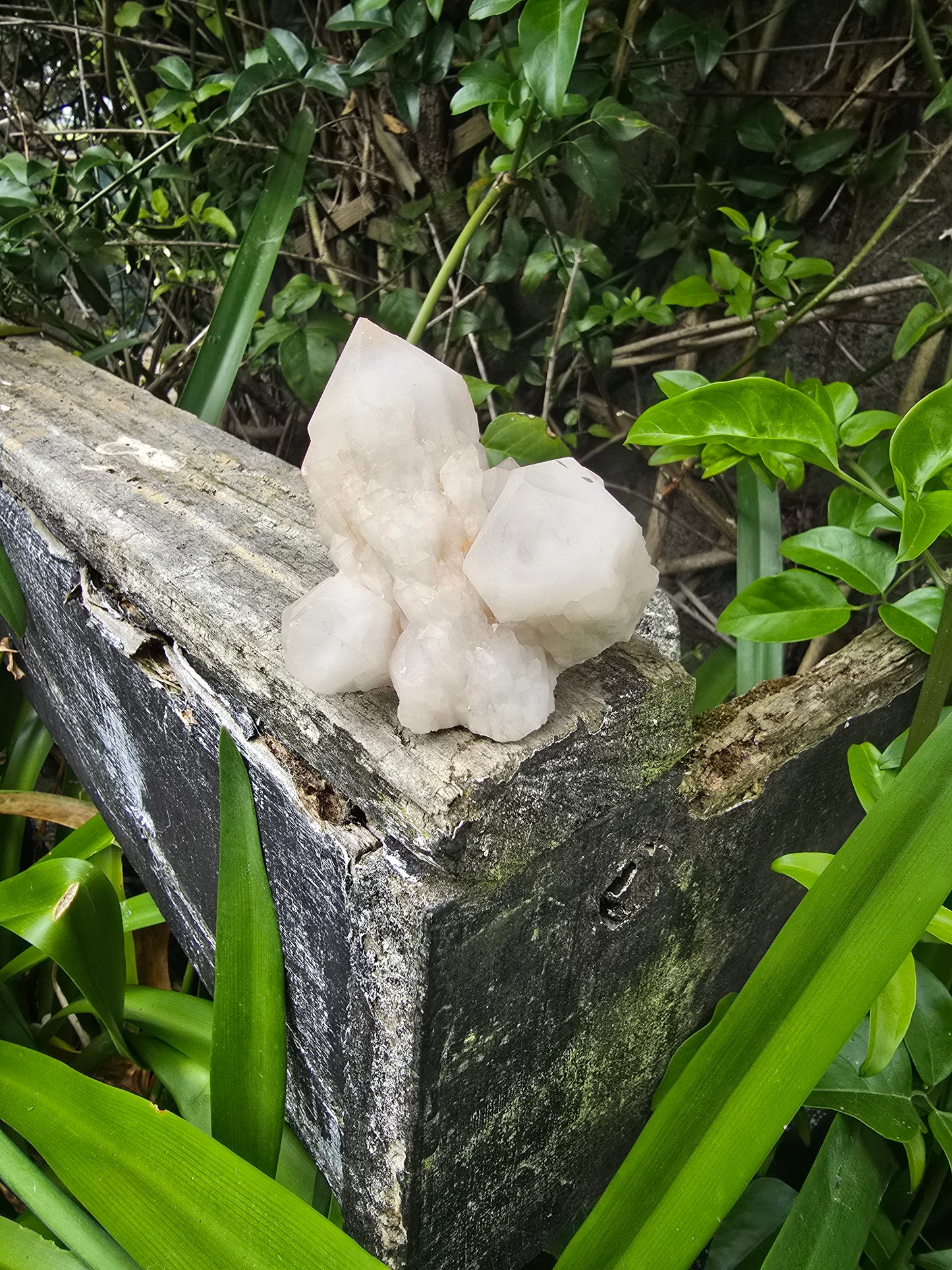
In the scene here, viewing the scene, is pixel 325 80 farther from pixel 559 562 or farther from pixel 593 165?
pixel 559 562

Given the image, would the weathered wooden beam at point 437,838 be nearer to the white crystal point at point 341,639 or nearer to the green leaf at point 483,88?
the white crystal point at point 341,639

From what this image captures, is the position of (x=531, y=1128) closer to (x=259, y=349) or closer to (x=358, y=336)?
(x=358, y=336)

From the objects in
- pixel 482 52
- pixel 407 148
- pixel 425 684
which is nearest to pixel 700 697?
pixel 425 684

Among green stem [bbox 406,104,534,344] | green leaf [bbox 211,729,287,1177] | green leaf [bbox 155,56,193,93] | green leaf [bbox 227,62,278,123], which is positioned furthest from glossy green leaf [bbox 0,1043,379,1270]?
green leaf [bbox 155,56,193,93]

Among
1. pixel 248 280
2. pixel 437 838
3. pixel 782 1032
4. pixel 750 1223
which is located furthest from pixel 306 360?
pixel 750 1223

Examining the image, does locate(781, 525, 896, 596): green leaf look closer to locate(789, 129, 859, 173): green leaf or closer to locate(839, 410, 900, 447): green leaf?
locate(839, 410, 900, 447): green leaf

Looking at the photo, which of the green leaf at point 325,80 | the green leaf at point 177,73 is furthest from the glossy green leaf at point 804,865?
the green leaf at point 177,73
